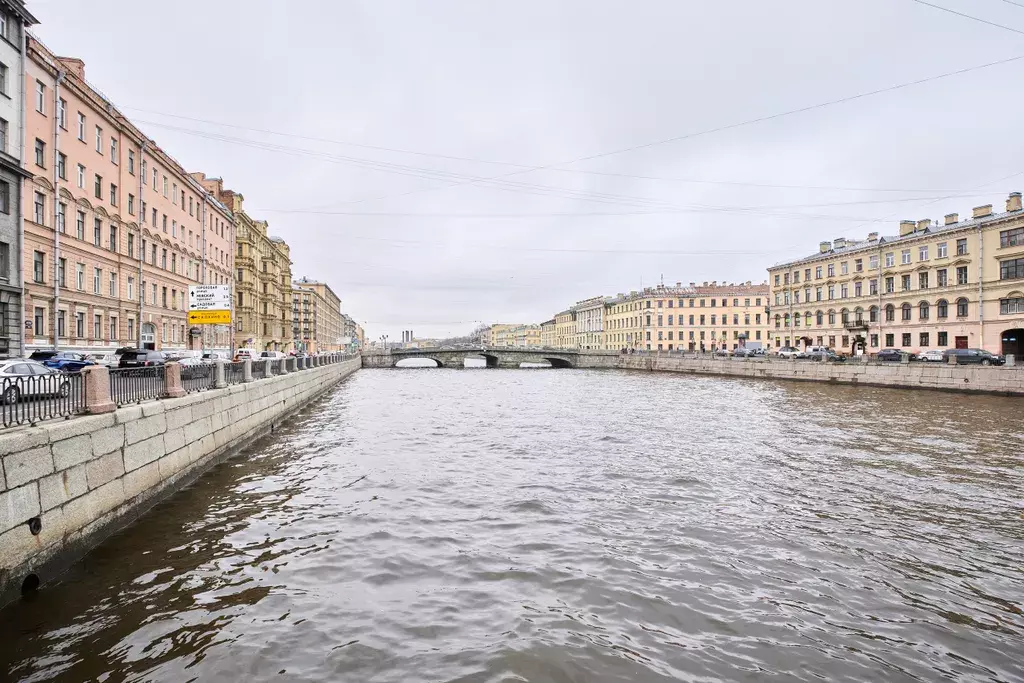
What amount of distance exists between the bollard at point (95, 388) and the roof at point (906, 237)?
2246 inches

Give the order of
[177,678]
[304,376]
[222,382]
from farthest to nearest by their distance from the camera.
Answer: [304,376] → [222,382] → [177,678]

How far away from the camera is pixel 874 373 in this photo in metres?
40.4

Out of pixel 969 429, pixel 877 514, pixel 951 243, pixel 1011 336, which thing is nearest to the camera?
pixel 877 514

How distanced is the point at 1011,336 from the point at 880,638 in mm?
53526

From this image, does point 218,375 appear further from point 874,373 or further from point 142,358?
point 874,373

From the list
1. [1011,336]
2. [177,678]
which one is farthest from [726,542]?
[1011,336]

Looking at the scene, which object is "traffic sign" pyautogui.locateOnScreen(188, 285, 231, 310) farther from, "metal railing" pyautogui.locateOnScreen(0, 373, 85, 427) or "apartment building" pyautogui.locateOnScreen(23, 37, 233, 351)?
"metal railing" pyautogui.locateOnScreen(0, 373, 85, 427)

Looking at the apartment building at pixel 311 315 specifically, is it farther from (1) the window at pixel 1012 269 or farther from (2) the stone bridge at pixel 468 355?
(1) the window at pixel 1012 269

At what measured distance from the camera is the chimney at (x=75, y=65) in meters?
31.6

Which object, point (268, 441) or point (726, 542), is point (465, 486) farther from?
point (268, 441)

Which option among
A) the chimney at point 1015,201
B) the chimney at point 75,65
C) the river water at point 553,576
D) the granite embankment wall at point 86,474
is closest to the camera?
the river water at point 553,576

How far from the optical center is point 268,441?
17.8 m

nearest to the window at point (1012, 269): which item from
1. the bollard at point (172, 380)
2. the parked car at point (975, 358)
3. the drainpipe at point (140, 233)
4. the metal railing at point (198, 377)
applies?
the parked car at point (975, 358)

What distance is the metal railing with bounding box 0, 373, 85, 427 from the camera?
23.6 ft
